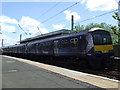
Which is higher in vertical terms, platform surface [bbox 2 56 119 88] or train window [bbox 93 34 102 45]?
train window [bbox 93 34 102 45]

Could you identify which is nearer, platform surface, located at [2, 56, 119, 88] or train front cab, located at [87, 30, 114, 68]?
platform surface, located at [2, 56, 119, 88]

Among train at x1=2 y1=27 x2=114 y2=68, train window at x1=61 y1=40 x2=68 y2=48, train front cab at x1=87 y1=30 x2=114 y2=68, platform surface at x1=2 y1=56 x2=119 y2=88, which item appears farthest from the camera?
train window at x1=61 y1=40 x2=68 y2=48

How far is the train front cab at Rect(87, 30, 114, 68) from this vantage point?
35.8 feet

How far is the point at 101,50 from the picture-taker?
11172 mm

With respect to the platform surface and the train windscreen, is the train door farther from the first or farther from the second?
the platform surface

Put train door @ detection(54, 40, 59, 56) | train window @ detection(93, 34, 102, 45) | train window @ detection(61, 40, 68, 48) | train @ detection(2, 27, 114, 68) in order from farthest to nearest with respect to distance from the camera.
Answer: train door @ detection(54, 40, 59, 56), train window @ detection(61, 40, 68, 48), train window @ detection(93, 34, 102, 45), train @ detection(2, 27, 114, 68)

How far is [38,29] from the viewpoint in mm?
24141

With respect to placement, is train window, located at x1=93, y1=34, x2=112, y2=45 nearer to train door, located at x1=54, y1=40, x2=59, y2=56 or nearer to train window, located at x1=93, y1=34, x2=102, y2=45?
train window, located at x1=93, y1=34, x2=102, y2=45

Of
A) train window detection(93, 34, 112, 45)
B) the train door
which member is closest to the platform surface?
train window detection(93, 34, 112, 45)

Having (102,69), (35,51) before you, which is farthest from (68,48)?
(35,51)

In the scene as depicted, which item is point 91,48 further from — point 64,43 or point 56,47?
point 56,47

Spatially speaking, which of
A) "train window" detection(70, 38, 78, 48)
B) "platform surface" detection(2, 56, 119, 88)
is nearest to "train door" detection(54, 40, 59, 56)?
"train window" detection(70, 38, 78, 48)

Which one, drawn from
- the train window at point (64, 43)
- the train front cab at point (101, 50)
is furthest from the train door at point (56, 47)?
the train front cab at point (101, 50)

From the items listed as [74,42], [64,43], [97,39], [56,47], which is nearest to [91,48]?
[97,39]
